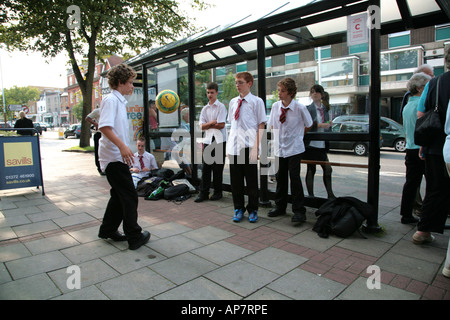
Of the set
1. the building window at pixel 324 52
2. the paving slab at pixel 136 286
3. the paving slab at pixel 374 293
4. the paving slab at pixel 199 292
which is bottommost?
the paving slab at pixel 374 293

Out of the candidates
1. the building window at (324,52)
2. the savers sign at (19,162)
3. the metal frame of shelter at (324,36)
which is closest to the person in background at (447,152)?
the metal frame of shelter at (324,36)

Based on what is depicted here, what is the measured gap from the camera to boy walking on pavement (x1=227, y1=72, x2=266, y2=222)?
14.2ft

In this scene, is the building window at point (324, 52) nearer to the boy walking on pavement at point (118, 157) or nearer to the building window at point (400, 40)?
the boy walking on pavement at point (118, 157)

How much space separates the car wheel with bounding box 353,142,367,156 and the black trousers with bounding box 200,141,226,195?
220 centimetres

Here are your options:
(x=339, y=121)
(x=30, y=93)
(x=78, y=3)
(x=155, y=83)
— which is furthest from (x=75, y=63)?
(x=30, y=93)

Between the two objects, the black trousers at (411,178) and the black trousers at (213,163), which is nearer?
the black trousers at (411,178)

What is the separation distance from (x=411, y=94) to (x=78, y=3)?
12.1 m

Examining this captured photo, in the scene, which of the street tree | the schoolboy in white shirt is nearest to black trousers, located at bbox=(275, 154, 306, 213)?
the schoolboy in white shirt

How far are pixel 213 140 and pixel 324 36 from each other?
95.4 inches

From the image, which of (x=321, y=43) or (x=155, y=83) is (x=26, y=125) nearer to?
(x=155, y=83)

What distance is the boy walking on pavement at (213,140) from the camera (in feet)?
17.7

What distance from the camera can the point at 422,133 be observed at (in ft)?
10.4

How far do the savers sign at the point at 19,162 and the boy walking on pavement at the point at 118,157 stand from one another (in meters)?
3.71

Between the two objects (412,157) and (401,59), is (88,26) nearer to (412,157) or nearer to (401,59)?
(412,157)
